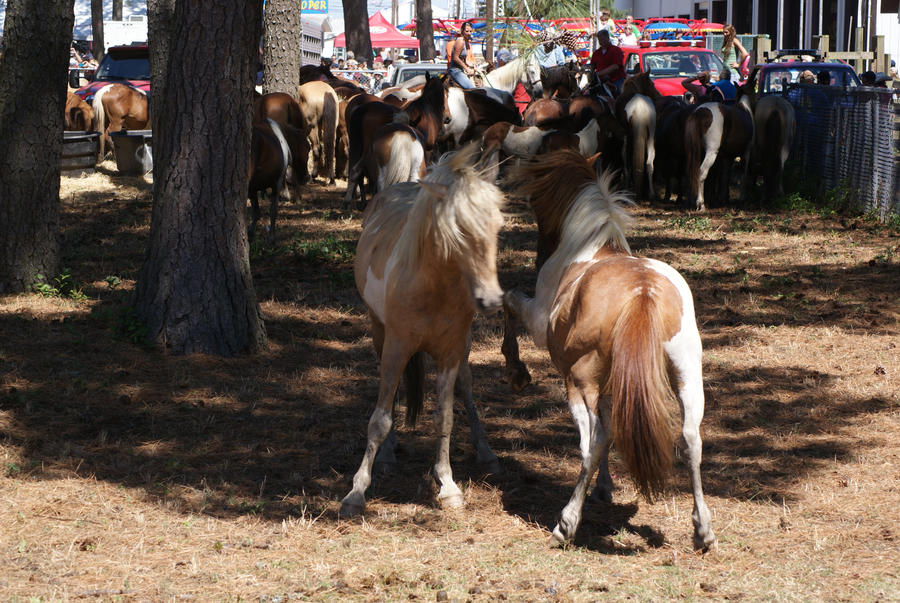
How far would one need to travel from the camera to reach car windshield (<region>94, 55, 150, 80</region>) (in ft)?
74.9

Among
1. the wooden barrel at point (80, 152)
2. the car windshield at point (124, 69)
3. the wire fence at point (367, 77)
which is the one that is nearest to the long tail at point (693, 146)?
the wooden barrel at point (80, 152)

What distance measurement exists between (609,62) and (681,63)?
389cm

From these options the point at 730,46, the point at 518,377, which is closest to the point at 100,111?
the point at 730,46

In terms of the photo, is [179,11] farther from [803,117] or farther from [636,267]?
[803,117]

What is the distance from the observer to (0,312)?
8.45m

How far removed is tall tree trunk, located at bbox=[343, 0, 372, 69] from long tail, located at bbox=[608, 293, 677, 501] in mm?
27820

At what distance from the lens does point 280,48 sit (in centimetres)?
1745

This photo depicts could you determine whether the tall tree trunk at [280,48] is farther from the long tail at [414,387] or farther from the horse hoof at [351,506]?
the horse hoof at [351,506]

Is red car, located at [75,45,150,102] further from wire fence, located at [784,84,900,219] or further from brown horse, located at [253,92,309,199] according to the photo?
wire fence, located at [784,84,900,219]

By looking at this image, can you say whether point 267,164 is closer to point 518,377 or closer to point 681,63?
point 518,377

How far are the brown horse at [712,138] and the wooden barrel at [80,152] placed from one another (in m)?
9.59

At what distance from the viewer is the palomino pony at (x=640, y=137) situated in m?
15.6

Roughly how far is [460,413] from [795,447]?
2.10 meters

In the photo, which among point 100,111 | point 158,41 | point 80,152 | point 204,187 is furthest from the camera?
point 100,111
